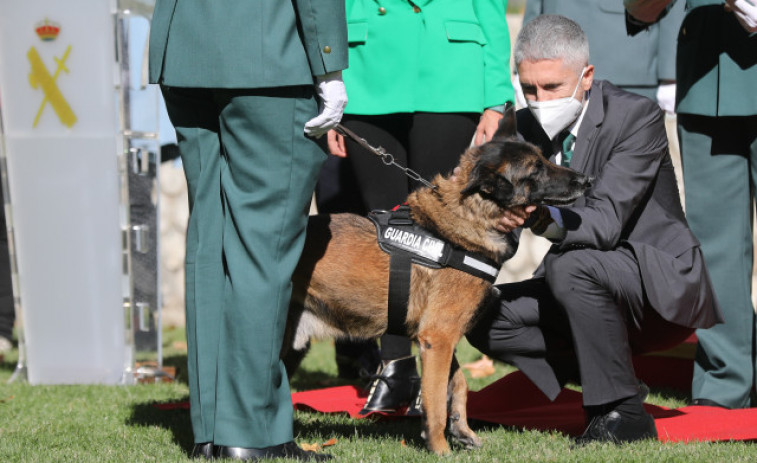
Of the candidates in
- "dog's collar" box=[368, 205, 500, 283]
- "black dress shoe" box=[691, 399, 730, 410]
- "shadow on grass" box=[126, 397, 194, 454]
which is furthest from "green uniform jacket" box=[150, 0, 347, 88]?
"black dress shoe" box=[691, 399, 730, 410]

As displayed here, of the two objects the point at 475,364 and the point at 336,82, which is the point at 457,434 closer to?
the point at 336,82

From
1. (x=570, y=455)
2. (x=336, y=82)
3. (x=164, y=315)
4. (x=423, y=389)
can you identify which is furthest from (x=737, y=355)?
(x=164, y=315)

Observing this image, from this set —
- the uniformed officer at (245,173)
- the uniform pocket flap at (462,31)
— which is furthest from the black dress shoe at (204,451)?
the uniform pocket flap at (462,31)

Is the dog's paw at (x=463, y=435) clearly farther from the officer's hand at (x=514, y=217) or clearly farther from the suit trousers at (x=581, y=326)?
the officer's hand at (x=514, y=217)

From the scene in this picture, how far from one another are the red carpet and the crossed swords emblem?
2432 millimetres

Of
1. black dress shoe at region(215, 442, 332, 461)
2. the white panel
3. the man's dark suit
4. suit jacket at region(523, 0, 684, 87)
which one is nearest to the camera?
black dress shoe at region(215, 442, 332, 461)

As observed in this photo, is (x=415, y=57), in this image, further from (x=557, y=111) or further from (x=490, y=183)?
(x=490, y=183)

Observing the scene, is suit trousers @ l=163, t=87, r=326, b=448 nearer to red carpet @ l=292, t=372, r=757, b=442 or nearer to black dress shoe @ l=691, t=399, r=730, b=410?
red carpet @ l=292, t=372, r=757, b=442

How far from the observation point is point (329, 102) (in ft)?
11.6

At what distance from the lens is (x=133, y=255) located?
20.0ft

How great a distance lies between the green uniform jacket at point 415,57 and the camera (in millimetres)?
4820

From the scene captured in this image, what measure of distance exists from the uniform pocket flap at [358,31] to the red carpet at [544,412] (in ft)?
6.66

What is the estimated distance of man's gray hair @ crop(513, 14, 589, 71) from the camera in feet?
14.1

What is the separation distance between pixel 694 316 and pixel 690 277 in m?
0.19
